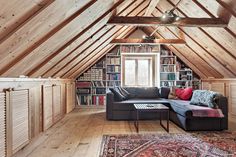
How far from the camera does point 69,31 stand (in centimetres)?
341

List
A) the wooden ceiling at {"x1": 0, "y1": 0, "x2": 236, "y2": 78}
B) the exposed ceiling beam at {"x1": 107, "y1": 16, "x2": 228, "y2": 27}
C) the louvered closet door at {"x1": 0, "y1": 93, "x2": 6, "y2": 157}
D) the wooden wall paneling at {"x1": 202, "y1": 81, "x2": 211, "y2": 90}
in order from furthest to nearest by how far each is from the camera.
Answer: the wooden wall paneling at {"x1": 202, "y1": 81, "x2": 211, "y2": 90} → the exposed ceiling beam at {"x1": 107, "y1": 16, "x2": 228, "y2": 27} → the louvered closet door at {"x1": 0, "y1": 93, "x2": 6, "y2": 157} → the wooden ceiling at {"x1": 0, "y1": 0, "x2": 236, "y2": 78}

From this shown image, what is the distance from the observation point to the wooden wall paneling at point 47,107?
183 inches

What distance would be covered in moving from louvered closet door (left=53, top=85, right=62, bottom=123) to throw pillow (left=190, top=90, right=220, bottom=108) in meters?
3.25

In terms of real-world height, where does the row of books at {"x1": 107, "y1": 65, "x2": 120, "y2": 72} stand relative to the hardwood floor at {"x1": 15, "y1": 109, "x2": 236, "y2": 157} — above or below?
above

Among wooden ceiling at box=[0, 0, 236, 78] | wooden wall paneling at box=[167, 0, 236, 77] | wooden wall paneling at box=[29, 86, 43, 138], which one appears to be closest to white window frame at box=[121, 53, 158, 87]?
wooden ceiling at box=[0, 0, 236, 78]

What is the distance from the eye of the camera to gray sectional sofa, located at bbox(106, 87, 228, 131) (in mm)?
4684

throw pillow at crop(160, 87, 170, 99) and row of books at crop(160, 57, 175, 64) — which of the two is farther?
row of books at crop(160, 57, 175, 64)

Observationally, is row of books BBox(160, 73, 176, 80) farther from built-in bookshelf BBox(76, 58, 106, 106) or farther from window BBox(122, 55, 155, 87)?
built-in bookshelf BBox(76, 58, 106, 106)

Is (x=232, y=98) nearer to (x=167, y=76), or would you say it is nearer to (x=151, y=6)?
(x=167, y=76)

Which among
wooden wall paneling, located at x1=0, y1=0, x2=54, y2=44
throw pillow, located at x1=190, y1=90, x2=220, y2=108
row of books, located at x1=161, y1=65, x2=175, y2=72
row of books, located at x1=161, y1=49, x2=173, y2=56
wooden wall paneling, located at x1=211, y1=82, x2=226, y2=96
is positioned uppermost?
row of books, located at x1=161, y1=49, x2=173, y2=56

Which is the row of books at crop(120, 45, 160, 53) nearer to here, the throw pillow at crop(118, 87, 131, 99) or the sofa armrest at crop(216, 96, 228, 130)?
the throw pillow at crop(118, 87, 131, 99)

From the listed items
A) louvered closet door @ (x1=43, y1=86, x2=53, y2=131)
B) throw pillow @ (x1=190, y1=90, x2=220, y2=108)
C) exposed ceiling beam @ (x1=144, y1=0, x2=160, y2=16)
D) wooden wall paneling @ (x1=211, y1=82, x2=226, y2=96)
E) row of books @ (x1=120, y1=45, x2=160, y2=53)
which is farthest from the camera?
row of books @ (x1=120, y1=45, x2=160, y2=53)

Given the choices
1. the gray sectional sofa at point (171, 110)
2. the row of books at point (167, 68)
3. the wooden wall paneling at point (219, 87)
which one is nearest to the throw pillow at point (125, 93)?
the gray sectional sofa at point (171, 110)

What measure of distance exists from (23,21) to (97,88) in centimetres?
619
